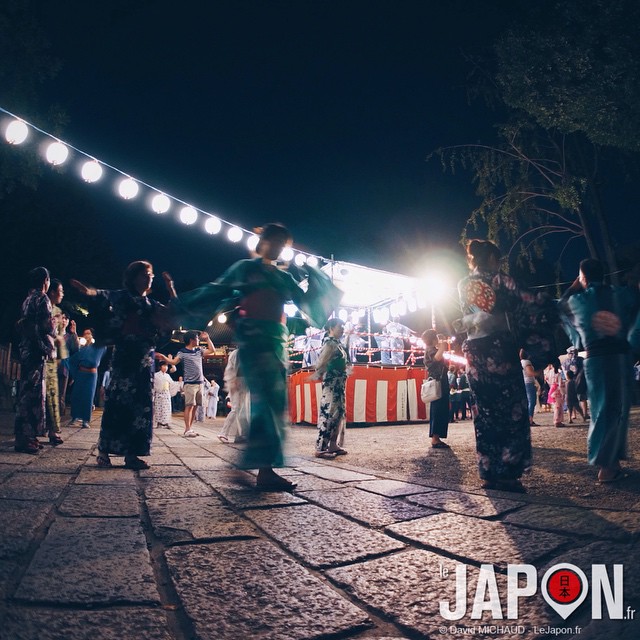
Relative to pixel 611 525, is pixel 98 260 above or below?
above

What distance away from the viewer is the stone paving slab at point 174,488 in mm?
2812

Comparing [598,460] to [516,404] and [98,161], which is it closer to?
[516,404]

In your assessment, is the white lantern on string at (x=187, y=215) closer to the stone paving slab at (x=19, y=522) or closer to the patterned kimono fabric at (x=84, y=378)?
the patterned kimono fabric at (x=84, y=378)

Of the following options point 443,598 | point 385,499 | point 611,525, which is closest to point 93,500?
point 385,499

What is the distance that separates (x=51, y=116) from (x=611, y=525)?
19.6m

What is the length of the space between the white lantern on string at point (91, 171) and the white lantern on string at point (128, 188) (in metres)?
0.53

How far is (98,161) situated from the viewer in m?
8.05

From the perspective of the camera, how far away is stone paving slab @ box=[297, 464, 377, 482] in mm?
3592

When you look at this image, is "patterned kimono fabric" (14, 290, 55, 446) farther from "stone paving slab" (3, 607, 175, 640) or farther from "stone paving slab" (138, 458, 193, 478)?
"stone paving slab" (3, 607, 175, 640)

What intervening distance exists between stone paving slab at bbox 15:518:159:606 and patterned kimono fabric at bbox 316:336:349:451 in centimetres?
420

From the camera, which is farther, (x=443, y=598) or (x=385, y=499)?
(x=385, y=499)

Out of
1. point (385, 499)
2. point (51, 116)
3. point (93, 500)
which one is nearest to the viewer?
point (93, 500)

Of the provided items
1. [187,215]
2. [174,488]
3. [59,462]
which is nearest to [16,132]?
[187,215]

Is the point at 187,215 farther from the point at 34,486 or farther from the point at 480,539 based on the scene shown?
the point at 480,539
